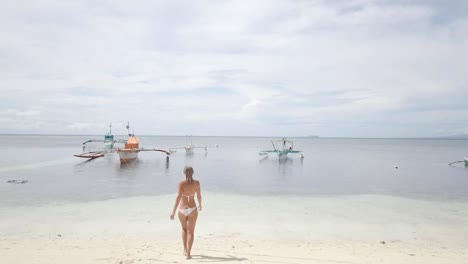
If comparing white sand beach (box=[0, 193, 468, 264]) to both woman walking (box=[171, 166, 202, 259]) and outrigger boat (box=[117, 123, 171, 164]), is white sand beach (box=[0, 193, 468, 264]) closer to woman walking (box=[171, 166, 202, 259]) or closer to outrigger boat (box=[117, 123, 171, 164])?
woman walking (box=[171, 166, 202, 259])

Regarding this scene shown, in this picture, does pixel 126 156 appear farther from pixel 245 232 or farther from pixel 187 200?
pixel 187 200

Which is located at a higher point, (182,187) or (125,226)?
(182,187)

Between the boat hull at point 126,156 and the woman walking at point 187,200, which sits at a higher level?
the woman walking at point 187,200

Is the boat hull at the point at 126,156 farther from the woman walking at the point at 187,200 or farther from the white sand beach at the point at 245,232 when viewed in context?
the woman walking at the point at 187,200

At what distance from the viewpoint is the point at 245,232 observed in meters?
11.3

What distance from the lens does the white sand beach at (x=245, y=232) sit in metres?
8.00

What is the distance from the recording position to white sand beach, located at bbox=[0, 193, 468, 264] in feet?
26.2

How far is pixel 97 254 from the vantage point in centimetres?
793

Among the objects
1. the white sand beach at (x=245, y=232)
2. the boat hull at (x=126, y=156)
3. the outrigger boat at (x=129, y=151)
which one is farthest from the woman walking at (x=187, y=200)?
the boat hull at (x=126, y=156)

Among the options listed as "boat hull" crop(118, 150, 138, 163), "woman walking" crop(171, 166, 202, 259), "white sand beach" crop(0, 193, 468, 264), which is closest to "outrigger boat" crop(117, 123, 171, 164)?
"boat hull" crop(118, 150, 138, 163)

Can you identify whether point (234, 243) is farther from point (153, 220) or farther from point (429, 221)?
point (429, 221)

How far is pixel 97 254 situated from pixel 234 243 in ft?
12.2

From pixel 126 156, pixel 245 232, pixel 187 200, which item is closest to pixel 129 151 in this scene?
pixel 126 156

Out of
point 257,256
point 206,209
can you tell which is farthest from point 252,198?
point 257,256
